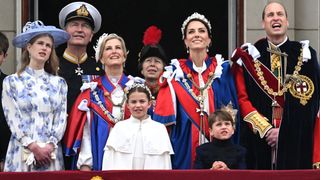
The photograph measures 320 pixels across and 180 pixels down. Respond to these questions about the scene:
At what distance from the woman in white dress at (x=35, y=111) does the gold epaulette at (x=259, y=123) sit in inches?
57.8

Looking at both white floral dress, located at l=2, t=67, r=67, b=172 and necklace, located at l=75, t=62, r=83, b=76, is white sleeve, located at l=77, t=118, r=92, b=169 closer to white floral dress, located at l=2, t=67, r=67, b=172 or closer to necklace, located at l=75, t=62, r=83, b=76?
white floral dress, located at l=2, t=67, r=67, b=172

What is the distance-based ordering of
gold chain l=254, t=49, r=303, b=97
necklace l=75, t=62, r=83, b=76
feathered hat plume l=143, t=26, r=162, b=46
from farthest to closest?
feathered hat plume l=143, t=26, r=162, b=46
necklace l=75, t=62, r=83, b=76
gold chain l=254, t=49, r=303, b=97

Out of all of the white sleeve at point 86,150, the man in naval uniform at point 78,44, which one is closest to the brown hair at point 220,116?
the white sleeve at point 86,150

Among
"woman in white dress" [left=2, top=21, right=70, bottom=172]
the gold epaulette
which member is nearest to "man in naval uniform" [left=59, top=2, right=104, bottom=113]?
"woman in white dress" [left=2, top=21, right=70, bottom=172]

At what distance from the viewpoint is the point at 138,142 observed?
24.4 ft

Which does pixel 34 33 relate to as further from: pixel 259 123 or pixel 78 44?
pixel 259 123

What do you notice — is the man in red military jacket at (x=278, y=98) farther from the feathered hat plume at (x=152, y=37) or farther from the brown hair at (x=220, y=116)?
the feathered hat plume at (x=152, y=37)

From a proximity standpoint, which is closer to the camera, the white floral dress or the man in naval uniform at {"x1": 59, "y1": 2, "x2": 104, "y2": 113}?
the white floral dress

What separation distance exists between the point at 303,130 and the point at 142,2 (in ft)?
15.9

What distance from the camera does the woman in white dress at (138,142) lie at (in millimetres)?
7395

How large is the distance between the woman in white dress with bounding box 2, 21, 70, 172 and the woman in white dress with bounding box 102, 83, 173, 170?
1.41 feet

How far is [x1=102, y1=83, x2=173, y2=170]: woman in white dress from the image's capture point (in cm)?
739

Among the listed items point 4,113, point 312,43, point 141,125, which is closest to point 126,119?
point 141,125

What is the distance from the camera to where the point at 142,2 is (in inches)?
478
